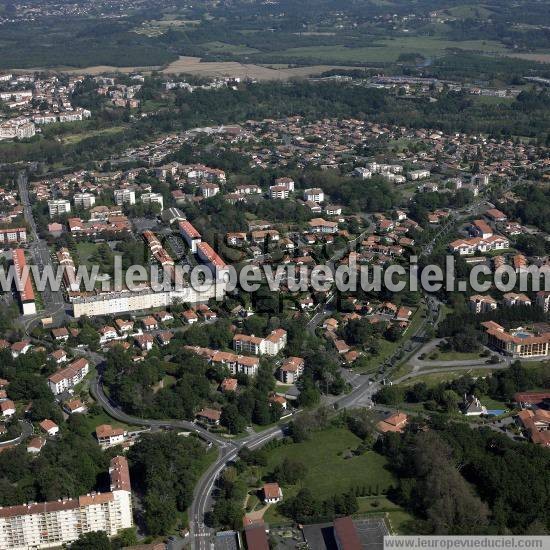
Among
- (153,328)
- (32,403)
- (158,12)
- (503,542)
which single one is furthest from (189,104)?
(158,12)

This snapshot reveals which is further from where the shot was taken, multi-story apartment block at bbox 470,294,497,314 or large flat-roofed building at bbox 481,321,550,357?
multi-story apartment block at bbox 470,294,497,314

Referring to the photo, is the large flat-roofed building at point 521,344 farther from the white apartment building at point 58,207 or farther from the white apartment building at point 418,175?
the white apartment building at point 58,207

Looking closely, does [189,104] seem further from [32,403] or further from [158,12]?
[158,12]

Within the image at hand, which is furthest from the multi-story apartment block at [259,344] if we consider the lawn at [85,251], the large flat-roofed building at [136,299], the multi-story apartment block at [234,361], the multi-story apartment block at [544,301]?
the lawn at [85,251]

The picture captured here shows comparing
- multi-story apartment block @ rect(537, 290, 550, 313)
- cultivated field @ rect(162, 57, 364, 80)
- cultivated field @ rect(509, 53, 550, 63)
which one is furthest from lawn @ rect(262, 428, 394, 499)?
cultivated field @ rect(509, 53, 550, 63)

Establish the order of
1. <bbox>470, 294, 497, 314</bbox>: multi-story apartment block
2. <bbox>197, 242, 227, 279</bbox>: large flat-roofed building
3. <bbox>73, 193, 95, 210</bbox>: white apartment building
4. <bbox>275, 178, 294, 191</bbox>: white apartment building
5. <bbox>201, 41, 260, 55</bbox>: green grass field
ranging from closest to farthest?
1. <bbox>470, 294, 497, 314</bbox>: multi-story apartment block
2. <bbox>197, 242, 227, 279</bbox>: large flat-roofed building
3. <bbox>73, 193, 95, 210</bbox>: white apartment building
4. <bbox>275, 178, 294, 191</bbox>: white apartment building
5. <bbox>201, 41, 260, 55</bbox>: green grass field

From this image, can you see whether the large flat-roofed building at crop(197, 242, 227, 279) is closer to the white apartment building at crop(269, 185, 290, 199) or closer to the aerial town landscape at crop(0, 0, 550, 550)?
the aerial town landscape at crop(0, 0, 550, 550)
